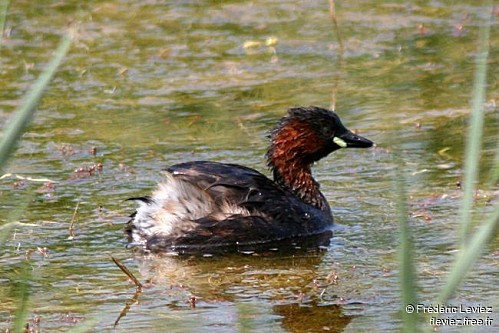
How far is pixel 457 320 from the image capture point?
6504 mm

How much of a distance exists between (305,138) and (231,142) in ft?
4.92

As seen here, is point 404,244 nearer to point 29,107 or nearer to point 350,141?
point 29,107

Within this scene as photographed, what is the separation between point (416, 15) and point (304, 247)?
6.47 m

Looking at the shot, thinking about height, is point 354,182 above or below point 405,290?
below

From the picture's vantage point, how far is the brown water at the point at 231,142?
A: 22.9 feet

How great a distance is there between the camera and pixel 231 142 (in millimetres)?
10586

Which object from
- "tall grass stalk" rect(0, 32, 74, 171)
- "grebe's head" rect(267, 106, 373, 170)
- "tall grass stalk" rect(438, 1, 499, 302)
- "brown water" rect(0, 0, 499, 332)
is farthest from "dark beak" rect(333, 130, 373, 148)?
"tall grass stalk" rect(0, 32, 74, 171)

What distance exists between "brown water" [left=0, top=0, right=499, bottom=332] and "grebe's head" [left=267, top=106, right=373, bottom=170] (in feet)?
1.21

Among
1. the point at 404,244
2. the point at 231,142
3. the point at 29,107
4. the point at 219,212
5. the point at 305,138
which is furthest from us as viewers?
the point at 231,142

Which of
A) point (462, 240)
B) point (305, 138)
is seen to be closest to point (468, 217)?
point (462, 240)

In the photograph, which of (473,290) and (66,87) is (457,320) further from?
(66,87)

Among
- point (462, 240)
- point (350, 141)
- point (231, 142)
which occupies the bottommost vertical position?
point (231, 142)

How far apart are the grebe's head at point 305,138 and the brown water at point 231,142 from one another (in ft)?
1.21

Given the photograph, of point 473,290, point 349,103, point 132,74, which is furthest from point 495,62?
point 473,290
